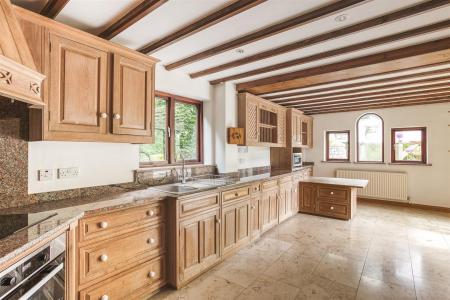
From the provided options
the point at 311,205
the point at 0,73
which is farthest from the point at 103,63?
the point at 311,205

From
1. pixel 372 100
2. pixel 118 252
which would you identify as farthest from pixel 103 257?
pixel 372 100

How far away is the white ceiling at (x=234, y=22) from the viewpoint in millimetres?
1745

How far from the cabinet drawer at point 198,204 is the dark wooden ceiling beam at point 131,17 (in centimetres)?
160

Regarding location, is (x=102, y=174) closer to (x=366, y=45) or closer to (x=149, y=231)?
(x=149, y=231)

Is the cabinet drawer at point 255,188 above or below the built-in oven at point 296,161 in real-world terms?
below

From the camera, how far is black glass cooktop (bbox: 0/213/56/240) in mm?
1184

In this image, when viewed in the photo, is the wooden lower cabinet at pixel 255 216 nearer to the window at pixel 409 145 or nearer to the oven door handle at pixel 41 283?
the oven door handle at pixel 41 283

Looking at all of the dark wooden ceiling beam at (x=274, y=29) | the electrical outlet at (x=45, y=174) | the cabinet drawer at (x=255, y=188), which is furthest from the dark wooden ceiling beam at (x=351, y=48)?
the electrical outlet at (x=45, y=174)

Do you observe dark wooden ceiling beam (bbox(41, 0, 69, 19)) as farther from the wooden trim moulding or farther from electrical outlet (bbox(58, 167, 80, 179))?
the wooden trim moulding

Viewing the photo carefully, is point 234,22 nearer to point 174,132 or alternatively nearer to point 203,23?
point 203,23

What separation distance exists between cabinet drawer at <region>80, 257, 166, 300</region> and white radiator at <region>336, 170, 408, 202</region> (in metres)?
5.33

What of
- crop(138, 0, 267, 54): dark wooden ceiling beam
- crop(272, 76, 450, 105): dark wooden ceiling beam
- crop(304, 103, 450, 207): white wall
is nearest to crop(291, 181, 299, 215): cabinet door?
crop(272, 76, 450, 105): dark wooden ceiling beam

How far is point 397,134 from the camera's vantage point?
546cm

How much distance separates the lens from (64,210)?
5.19 ft
